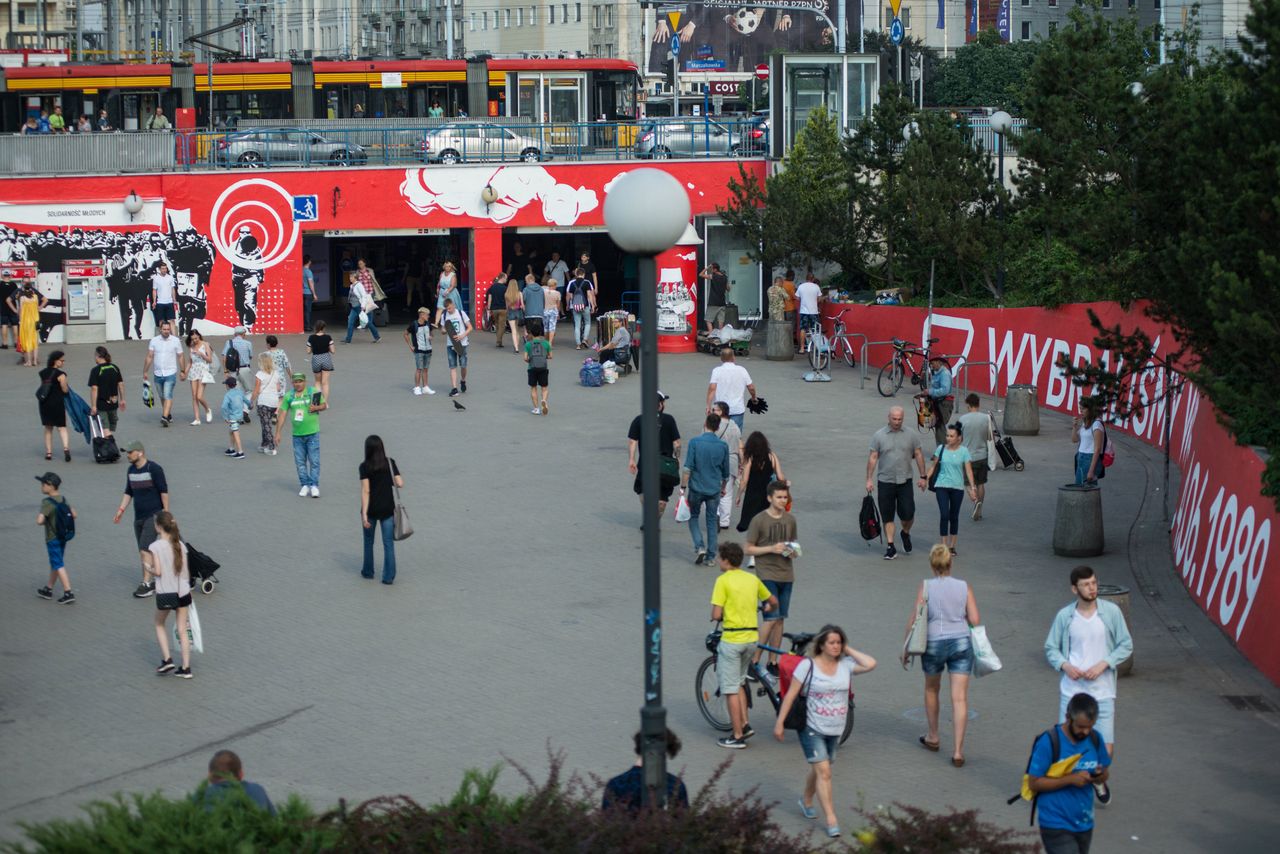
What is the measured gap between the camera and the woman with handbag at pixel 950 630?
1075 cm

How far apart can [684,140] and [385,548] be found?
24.1 metres

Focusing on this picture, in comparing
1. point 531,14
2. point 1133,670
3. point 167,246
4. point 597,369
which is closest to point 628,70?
point 167,246

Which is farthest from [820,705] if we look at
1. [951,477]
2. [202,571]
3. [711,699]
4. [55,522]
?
[55,522]

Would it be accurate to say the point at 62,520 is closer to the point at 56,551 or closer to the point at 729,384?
the point at 56,551

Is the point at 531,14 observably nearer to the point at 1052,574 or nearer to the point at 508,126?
the point at 508,126

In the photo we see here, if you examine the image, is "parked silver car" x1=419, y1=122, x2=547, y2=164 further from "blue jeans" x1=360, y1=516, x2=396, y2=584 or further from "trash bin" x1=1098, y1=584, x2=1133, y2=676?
"trash bin" x1=1098, y1=584, x2=1133, y2=676

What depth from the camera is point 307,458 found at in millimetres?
19266

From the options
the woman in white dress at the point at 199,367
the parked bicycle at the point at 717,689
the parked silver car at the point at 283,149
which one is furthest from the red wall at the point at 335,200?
the parked bicycle at the point at 717,689

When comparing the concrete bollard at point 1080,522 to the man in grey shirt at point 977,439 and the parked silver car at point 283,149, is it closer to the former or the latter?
the man in grey shirt at point 977,439

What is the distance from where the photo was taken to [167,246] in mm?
35438

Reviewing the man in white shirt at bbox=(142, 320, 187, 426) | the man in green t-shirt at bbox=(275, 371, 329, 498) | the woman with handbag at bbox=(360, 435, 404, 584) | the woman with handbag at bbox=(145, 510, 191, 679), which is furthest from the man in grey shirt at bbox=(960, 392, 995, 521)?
the man in white shirt at bbox=(142, 320, 187, 426)

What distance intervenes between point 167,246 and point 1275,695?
93.1 ft

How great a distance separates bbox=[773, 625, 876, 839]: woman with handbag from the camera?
9.77 m

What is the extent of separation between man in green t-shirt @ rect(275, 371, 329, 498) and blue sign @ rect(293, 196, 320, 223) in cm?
1715
